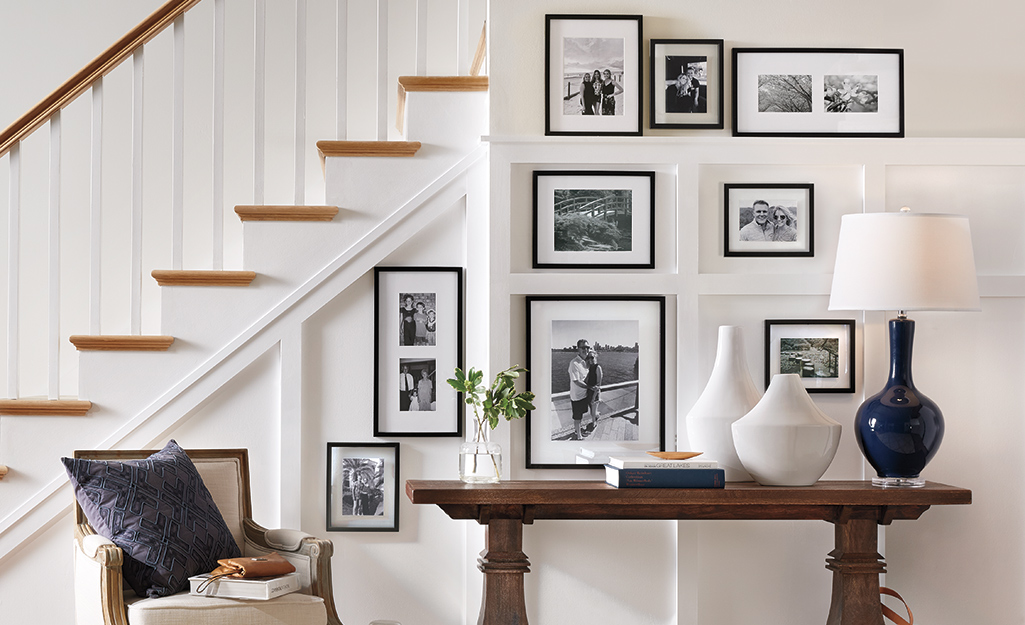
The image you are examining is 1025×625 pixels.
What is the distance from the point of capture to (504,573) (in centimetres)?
249

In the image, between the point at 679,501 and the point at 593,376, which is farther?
the point at 593,376

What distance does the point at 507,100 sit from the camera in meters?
2.81

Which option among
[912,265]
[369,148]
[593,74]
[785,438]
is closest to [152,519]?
[369,148]

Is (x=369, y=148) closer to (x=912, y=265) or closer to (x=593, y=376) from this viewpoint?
(x=593, y=376)

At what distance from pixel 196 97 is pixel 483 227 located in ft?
5.22

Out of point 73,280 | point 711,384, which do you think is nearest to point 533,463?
point 711,384

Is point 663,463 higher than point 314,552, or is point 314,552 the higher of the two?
point 663,463

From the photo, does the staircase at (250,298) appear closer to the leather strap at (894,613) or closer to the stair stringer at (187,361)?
the stair stringer at (187,361)

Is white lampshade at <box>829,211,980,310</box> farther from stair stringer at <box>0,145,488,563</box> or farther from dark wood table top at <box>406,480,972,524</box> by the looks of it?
stair stringer at <box>0,145,488,563</box>

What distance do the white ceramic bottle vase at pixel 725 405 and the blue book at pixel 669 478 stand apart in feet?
0.59

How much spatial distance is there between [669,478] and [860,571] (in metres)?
0.68

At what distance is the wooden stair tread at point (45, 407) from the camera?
2684mm

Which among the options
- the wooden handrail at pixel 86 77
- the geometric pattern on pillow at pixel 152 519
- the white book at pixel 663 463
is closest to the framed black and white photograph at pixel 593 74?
the white book at pixel 663 463

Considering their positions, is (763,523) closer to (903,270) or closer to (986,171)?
(903,270)
